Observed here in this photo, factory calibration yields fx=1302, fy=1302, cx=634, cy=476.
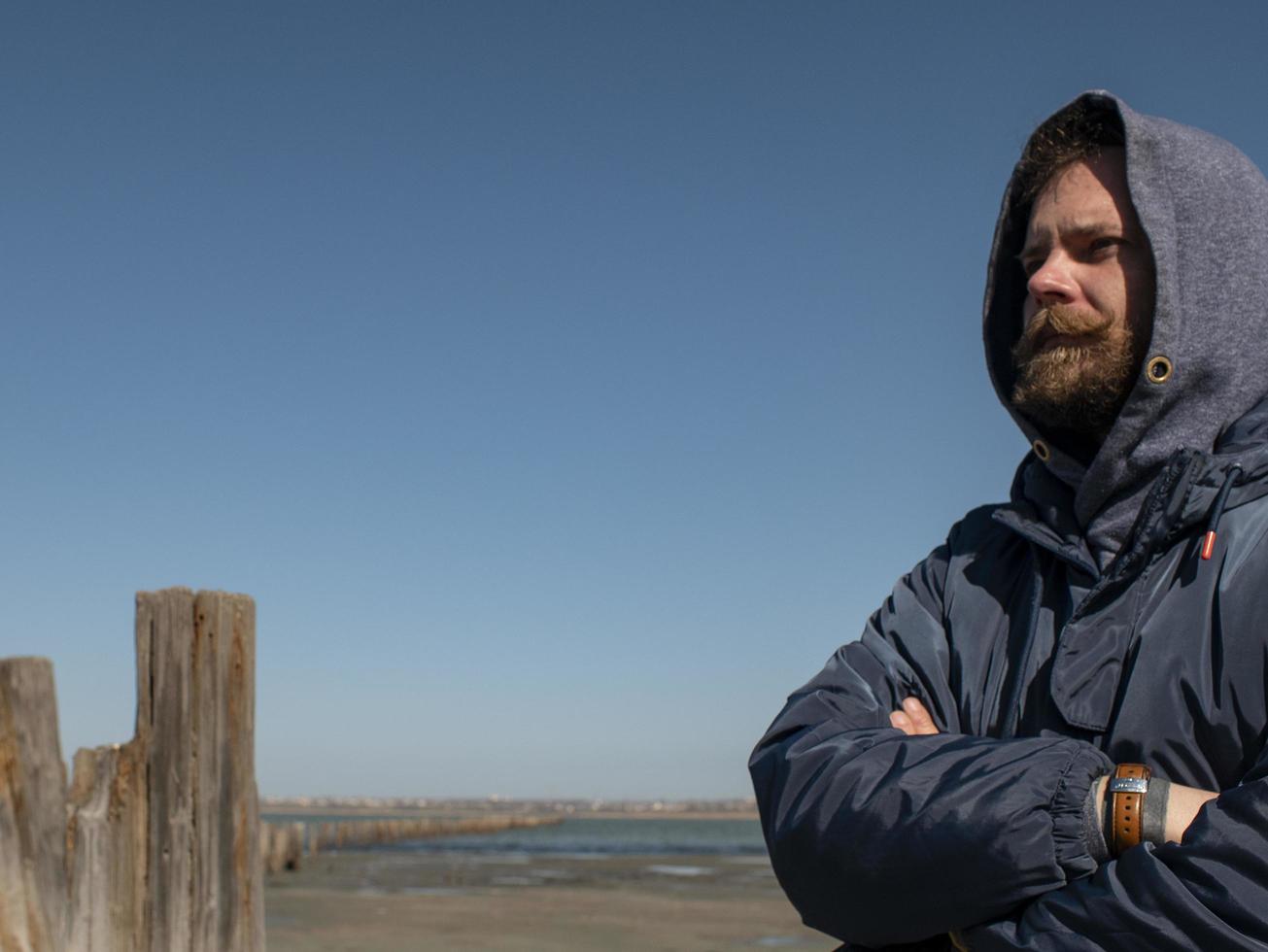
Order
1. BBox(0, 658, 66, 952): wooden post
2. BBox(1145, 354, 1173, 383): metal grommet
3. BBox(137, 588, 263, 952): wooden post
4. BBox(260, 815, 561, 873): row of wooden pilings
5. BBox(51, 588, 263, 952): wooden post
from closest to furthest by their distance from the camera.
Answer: BBox(1145, 354, 1173, 383): metal grommet
BBox(0, 658, 66, 952): wooden post
BBox(51, 588, 263, 952): wooden post
BBox(137, 588, 263, 952): wooden post
BBox(260, 815, 561, 873): row of wooden pilings

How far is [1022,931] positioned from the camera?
1.71 meters

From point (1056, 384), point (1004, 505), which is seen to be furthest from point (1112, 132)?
point (1004, 505)

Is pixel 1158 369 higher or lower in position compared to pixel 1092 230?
lower

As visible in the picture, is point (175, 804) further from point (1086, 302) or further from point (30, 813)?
point (1086, 302)

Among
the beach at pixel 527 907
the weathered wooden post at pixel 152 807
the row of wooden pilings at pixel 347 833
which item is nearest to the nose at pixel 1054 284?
the weathered wooden post at pixel 152 807

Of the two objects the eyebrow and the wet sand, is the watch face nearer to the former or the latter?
the eyebrow

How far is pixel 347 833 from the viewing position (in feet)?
146

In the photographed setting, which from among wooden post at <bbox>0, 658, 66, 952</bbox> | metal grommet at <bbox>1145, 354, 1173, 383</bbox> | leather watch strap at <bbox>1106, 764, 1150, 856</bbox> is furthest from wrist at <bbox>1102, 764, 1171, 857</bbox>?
wooden post at <bbox>0, 658, 66, 952</bbox>

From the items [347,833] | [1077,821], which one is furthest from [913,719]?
[347,833]

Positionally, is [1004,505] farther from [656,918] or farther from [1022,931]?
[656,918]

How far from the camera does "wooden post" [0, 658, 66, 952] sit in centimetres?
Answer: 398

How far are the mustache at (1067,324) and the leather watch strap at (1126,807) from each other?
2.67 feet

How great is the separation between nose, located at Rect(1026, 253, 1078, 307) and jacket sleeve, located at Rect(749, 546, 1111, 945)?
795mm

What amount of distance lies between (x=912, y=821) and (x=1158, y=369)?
2.77 feet
